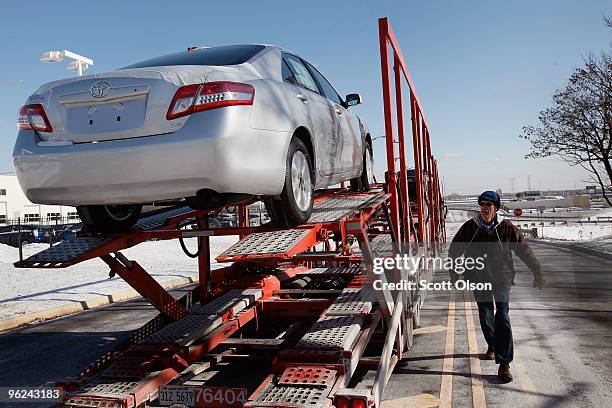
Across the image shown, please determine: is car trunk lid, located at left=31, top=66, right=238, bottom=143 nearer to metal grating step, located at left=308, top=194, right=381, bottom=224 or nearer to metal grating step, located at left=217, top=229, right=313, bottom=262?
metal grating step, located at left=217, top=229, right=313, bottom=262

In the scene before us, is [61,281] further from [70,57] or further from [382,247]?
[382,247]

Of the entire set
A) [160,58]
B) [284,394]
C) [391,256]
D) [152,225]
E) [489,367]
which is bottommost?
[489,367]

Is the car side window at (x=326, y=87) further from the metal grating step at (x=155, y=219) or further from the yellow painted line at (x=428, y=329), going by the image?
the yellow painted line at (x=428, y=329)

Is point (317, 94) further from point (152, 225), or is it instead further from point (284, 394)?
point (284, 394)

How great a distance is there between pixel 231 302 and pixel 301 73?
7.80 ft

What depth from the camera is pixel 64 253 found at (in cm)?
422

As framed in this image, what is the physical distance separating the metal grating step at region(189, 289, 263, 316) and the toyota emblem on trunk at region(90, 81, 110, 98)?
2.48m

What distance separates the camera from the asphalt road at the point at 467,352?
4.39 m

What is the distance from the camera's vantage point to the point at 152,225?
15.5 ft

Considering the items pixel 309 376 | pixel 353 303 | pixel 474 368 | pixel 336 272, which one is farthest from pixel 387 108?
pixel 336 272

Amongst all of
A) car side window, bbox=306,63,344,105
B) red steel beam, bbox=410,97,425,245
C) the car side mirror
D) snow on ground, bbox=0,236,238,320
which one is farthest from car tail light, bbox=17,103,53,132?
snow on ground, bbox=0,236,238,320

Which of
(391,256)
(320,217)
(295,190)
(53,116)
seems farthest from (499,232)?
(53,116)

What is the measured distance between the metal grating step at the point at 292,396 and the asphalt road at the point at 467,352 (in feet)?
4.39

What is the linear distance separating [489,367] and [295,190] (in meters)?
2.86
